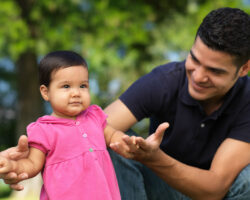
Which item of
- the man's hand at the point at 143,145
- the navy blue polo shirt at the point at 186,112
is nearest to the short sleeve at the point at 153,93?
the navy blue polo shirt at the point at 186,112

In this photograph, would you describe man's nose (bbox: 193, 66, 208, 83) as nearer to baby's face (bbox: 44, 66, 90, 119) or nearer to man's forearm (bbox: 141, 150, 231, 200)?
man's forearm (bbox: 141, 150, 231, 200)

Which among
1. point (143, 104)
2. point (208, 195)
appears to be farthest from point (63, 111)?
point (208, 195)

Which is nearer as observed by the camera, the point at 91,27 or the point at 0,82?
the point at 91,27

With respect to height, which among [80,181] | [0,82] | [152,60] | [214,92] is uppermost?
[214,92]

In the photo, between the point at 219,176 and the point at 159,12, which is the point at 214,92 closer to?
the point at 219,176

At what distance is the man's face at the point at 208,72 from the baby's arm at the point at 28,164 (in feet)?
4.04

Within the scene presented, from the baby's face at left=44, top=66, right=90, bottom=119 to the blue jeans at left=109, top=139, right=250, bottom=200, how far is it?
0.84m

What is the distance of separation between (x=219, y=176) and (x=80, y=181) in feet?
3.51

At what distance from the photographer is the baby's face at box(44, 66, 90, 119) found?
7.17 ft

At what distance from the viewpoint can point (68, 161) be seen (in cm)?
215

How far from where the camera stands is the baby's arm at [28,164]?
1.96 metres

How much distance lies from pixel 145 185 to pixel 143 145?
97 centimetres

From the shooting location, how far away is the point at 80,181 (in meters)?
2.13

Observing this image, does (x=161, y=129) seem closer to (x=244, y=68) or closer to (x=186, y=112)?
(x=186, y=112)
